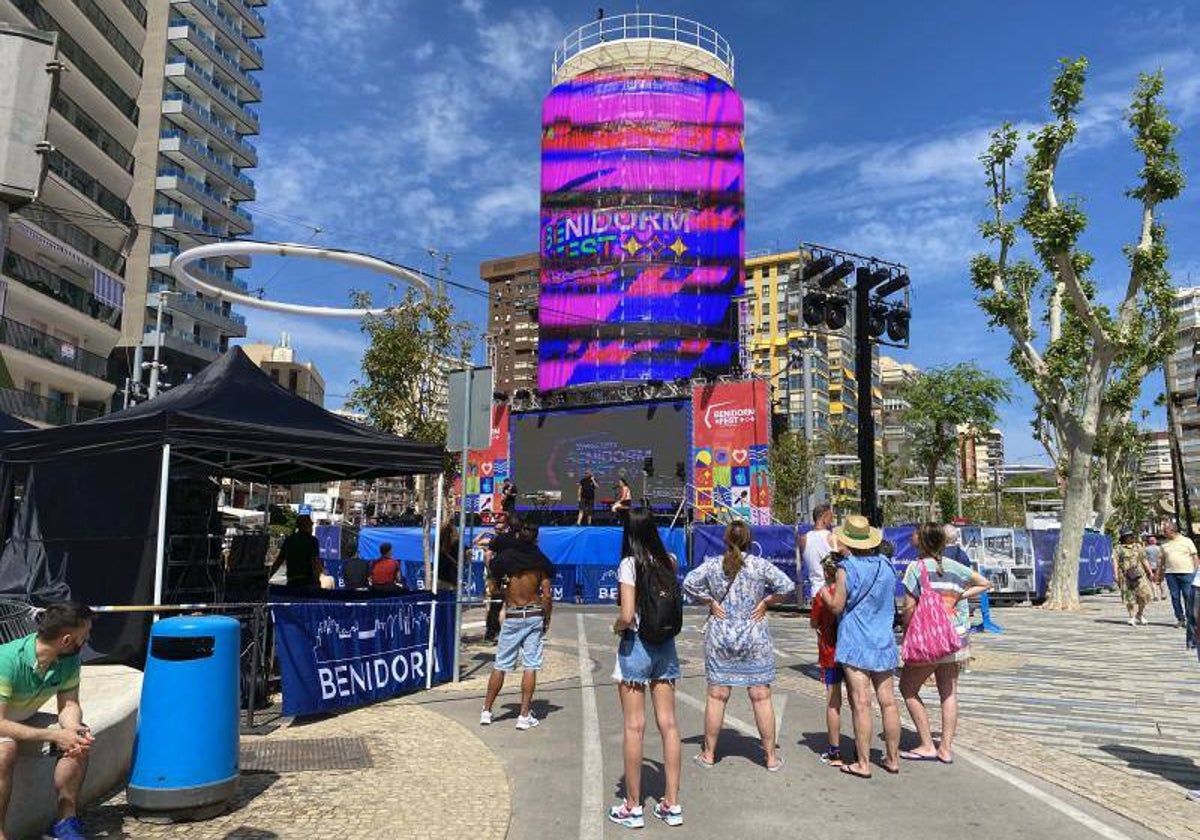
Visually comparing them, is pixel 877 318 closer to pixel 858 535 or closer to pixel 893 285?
pixel 893 285

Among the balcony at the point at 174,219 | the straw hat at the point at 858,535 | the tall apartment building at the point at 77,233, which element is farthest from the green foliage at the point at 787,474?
the straw hat at the point at 858,535

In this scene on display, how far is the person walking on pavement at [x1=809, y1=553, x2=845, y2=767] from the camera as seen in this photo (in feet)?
20.4

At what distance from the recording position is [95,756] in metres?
4.88

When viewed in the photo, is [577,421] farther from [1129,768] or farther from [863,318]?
[1129,768]

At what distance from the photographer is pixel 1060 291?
2242 centimetres

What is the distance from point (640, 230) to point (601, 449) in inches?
478

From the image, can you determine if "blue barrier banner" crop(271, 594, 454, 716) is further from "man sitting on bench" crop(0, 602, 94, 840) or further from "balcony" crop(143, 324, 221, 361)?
"balcony" crop(143, 324, 221, 361)

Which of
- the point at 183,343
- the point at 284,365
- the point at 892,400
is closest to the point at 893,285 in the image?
the point at 183,343

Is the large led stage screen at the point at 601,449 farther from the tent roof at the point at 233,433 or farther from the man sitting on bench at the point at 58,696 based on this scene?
the man sitting on bench at the point at 58,696

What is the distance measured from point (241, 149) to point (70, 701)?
69.8 metres

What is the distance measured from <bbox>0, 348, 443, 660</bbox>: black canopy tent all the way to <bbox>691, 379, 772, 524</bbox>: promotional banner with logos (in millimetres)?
26844

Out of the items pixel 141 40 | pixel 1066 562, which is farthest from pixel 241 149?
pixel 1066 562

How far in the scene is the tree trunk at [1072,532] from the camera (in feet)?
67.5

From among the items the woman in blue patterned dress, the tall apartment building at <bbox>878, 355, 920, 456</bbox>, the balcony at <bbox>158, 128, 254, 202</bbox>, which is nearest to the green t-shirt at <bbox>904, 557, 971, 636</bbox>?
the woman in blue patterned dress
